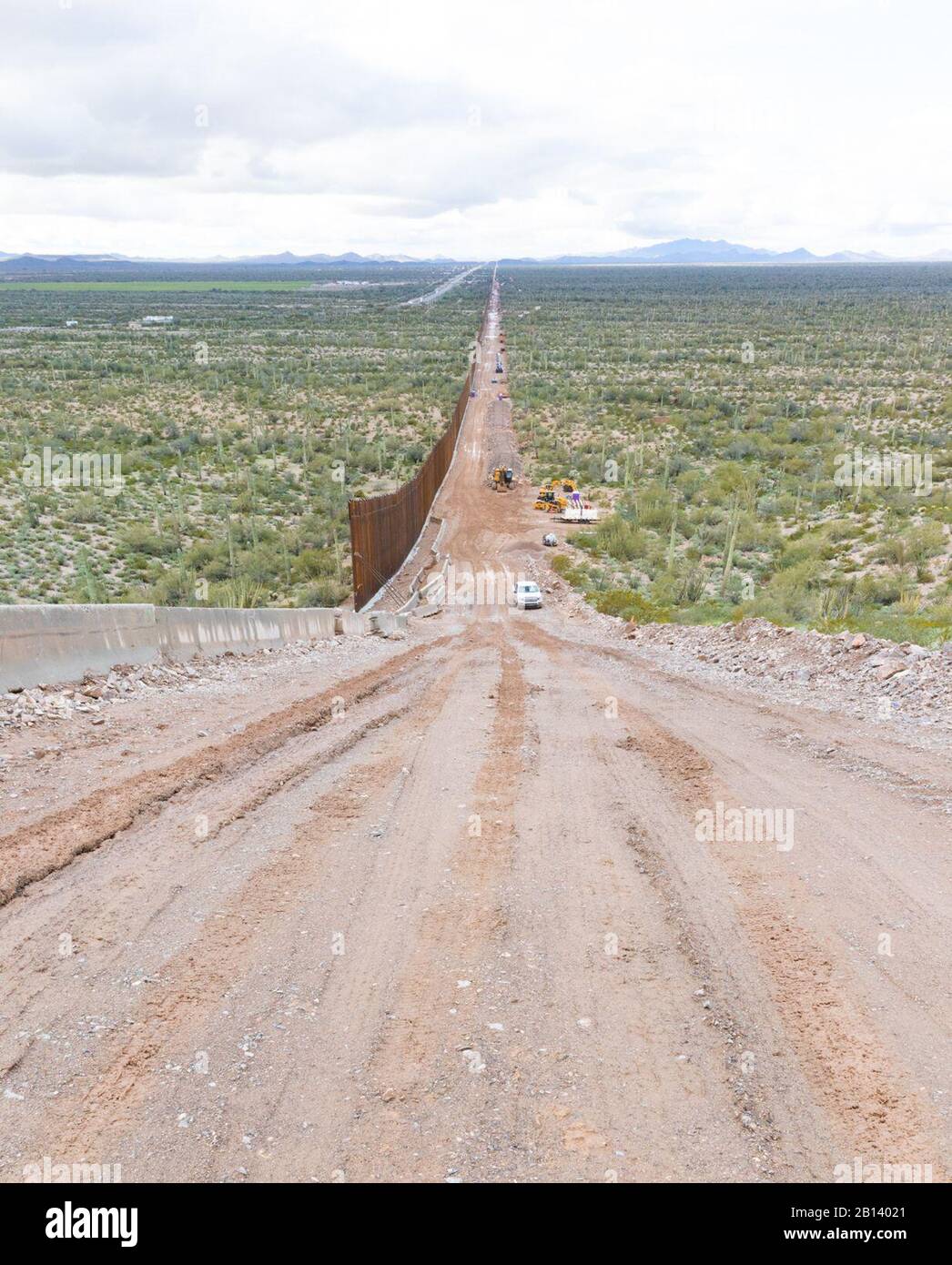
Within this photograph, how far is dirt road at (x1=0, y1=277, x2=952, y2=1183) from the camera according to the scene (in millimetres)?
3963

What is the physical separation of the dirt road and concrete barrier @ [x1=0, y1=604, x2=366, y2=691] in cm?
116

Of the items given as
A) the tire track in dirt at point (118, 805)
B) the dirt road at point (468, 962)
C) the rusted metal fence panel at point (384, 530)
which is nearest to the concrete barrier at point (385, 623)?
the rusted metal fence panel at point (384, 530)

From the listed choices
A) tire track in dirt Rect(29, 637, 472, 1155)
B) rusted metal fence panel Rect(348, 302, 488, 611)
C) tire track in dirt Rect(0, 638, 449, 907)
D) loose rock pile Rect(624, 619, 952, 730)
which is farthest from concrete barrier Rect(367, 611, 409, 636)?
tire track in dirt Rect(29, 637, 472, 1155)

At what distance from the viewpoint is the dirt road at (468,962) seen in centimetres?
396

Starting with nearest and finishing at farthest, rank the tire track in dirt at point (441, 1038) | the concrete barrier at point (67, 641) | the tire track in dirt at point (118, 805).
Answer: the tire track in dirt at point (441, 1038), the tire track in dirt at point (118, 805), the concrete barrier at point (67, 641)

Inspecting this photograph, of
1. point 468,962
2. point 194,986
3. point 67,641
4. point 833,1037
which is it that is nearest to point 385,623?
point 67,641

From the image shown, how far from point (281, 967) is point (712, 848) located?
3452mm

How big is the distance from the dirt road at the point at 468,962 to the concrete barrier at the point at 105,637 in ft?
3.81

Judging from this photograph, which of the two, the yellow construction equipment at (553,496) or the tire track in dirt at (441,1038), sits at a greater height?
the yellow construction equipment at (553,496)

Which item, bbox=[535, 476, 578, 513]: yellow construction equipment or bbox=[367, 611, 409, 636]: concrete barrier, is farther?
bbox=[535, 476, 578, 513]: yellow construction equipment

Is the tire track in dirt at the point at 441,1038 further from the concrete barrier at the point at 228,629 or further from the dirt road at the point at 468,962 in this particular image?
the concrete barrier at the point at 228,629

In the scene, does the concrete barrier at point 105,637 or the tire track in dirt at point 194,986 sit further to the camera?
the concrete barrier at point 105,637

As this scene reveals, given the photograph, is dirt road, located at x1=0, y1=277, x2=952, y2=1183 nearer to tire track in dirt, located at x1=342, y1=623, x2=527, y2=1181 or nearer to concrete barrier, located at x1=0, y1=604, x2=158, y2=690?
tire track in dirt, located at x1=342, y1=623, x2=527, y2=1181
